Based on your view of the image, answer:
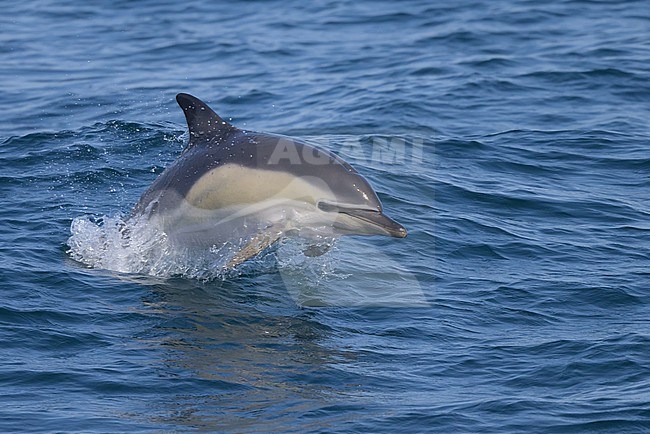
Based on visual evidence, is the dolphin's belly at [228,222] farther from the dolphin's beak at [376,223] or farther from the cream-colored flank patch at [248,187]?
the dolphin's beak at [376,223]

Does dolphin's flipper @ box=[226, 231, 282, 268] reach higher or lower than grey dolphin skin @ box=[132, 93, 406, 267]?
Result: lower

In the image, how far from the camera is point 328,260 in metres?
10.9

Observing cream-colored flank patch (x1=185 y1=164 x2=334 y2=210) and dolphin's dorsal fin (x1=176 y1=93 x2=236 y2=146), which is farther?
dolphin's dorsal fin (x1=176 y1=93 x2=236 y2=146)

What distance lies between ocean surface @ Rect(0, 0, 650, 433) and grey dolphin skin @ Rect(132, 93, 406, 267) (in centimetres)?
47

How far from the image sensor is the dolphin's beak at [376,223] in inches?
368

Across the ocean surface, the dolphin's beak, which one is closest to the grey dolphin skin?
the dolphin's beak

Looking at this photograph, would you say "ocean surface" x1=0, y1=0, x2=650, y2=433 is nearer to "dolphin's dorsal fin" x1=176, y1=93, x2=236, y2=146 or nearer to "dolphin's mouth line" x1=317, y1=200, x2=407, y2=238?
"dolphin's mouth line" x1=317, y1=200, x2=407, y2=238

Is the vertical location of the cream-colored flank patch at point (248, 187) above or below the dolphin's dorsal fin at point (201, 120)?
below

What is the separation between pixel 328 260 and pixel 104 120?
238 inches

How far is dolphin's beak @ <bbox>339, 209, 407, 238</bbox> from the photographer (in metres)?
9.34

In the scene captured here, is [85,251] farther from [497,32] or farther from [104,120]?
[497,32]

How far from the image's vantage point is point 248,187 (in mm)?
9758

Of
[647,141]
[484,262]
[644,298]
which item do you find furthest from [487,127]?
[644,298]

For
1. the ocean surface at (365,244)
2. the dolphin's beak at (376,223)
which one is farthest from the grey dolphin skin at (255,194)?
the ocean surface at (365,244)
